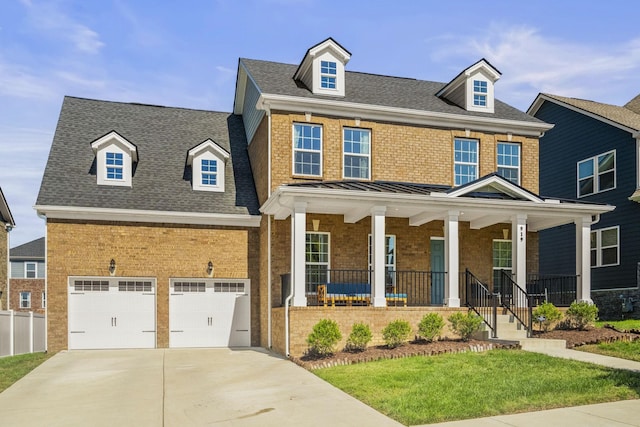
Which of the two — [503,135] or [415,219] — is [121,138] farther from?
[503,135]

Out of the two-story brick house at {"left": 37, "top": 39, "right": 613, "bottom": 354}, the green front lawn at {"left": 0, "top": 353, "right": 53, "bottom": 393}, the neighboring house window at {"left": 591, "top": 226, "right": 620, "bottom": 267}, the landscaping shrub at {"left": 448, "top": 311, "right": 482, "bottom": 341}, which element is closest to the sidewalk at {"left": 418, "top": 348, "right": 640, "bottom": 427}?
the landscaping shrub at {"left": 448, "top": 311, "right": 482, "bottom": 341}

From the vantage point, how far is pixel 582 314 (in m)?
17.2

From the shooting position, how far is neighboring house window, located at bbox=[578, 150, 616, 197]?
24.2 m

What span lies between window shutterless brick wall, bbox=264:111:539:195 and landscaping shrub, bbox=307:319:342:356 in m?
5.10

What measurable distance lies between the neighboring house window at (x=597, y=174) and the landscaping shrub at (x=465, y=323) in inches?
448

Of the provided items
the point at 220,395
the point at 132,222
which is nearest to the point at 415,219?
the point at 132,222

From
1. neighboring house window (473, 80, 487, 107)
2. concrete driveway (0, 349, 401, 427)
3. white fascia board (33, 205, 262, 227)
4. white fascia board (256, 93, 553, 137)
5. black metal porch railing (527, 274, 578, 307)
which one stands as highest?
neighboring house window (473, 80, 487, 107)

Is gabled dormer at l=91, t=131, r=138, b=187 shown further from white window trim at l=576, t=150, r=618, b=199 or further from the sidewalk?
white window trim at l=576, t=150, r=618, b=199

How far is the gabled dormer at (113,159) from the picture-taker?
64.7ft

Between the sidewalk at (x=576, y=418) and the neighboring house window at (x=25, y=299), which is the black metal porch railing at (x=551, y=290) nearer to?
the sidewalk at (x=576, y=418)

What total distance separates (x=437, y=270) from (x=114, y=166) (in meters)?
10.6

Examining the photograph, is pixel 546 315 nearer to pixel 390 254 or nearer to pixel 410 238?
pixel 410 238

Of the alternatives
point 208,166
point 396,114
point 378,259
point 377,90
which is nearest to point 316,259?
point 378,259

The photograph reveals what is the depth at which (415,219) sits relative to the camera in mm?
19016
